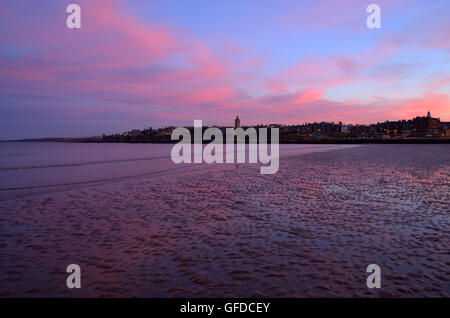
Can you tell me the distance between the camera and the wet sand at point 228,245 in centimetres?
648

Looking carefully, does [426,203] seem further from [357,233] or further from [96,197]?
[96,197]

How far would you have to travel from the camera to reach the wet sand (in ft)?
21.3

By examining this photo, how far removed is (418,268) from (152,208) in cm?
1181

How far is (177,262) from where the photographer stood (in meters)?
7.83

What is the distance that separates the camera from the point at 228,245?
362 inches
